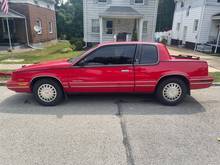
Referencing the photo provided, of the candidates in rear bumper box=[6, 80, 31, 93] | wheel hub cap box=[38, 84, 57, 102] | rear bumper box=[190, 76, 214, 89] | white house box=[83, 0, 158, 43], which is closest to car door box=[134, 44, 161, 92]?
rear bumper box=[190, 76, 214, 89]

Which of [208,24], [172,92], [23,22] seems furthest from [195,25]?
[172,92]

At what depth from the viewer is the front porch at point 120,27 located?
17484mm

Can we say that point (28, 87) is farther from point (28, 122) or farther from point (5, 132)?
point (5, 132)

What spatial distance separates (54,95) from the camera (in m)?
→ 5.11

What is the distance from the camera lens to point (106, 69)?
16.3 feet

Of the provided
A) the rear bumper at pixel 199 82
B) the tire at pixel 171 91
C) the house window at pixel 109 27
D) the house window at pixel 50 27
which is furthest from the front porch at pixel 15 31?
the rear bumper at pixel 199 82

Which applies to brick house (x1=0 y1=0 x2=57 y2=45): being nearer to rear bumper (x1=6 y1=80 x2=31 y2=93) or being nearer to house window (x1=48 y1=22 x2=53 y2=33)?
house window (x1=48 y1=22 x2=53 y2=33)

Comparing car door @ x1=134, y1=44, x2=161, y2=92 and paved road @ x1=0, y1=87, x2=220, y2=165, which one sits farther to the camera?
car door @ x1=134, y1=44, x2=161, y2=92

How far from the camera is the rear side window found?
5.00 m

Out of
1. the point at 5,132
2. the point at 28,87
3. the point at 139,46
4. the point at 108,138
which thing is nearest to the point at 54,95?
the point at 28,87

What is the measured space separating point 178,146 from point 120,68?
7.60 feet

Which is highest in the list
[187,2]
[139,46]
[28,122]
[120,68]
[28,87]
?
[187,2]

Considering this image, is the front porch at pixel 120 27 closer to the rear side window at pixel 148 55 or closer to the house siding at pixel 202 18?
the house siding at pixel 202 18

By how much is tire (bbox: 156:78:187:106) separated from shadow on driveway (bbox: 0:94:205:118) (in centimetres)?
17
